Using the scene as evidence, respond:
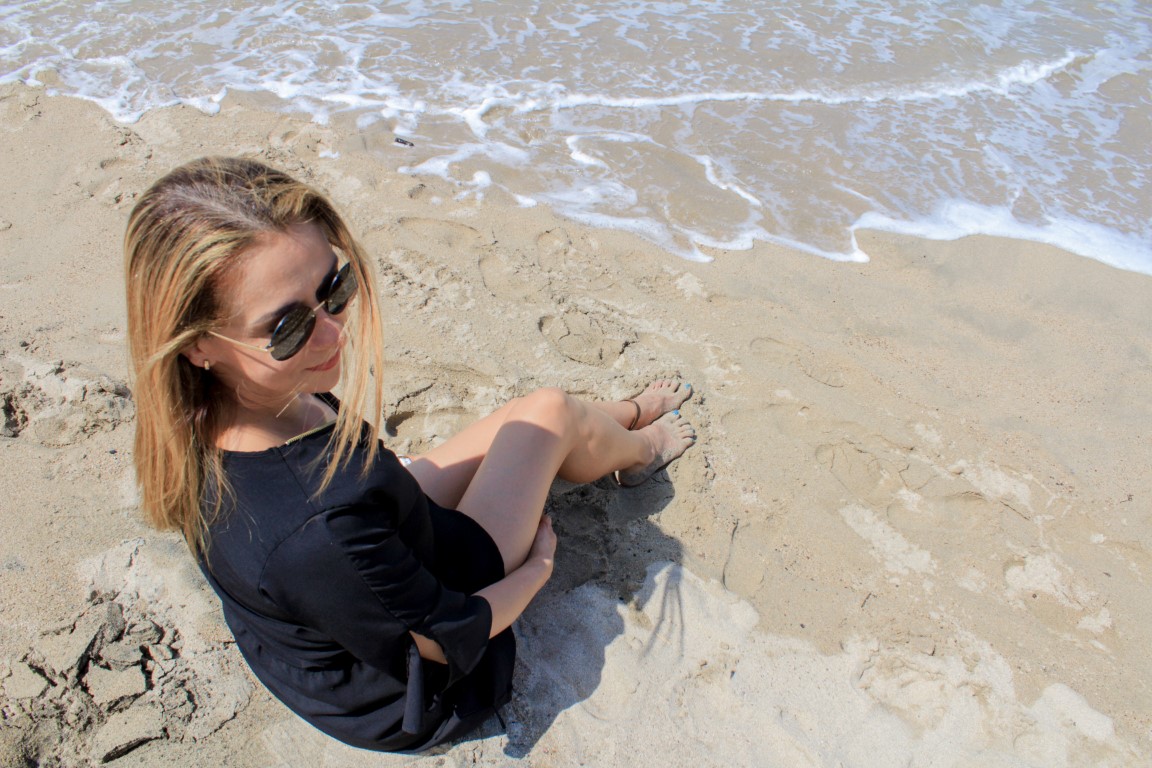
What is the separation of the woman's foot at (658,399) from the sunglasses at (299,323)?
5.10 ft

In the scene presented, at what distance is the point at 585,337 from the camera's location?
3.26 metres

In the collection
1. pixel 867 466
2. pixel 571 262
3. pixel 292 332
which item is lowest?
pixel 867 466

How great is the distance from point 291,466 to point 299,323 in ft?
0.83

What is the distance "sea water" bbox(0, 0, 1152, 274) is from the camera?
4402 mm

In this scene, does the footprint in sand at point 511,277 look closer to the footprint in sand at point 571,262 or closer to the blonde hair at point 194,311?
the footprint in sand at point 571,262

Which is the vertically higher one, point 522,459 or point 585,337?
point 522,459

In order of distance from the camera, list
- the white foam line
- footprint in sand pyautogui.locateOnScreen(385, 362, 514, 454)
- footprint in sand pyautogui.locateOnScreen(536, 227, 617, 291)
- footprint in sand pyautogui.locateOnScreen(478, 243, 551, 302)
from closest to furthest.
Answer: footprint in sand pyautogui.locateOnScreen(385, 362, 514, 454) → footprint in sand pyautogui.locateOnScreen(478, 243, 551, 302) → footprint in sand pyautogui.locateOnScreen(536, 227, 617, 291) → the white foam line

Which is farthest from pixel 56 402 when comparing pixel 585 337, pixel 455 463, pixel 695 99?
pixel 695 99

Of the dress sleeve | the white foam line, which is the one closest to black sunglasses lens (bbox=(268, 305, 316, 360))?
the dress sleeve

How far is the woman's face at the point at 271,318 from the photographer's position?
1347 millimetres

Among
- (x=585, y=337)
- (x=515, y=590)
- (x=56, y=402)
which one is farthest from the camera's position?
(x=585, y=337)

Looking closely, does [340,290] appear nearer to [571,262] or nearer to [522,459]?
[522,459]

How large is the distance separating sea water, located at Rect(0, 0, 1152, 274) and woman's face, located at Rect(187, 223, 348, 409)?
8.72 feet

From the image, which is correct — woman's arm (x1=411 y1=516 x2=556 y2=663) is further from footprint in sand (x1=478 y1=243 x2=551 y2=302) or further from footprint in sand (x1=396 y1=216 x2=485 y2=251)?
footprint in sand (x1=396 y1=216 x2=485 y2=251)
